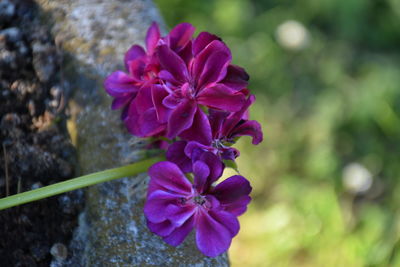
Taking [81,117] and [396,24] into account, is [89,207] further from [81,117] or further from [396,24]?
[396,24]

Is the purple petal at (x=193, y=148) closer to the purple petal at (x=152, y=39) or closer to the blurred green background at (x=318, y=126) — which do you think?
the purple petal at (x=152, y=39)

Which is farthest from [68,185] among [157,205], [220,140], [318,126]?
[318,126]

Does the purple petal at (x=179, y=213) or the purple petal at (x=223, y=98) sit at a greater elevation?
the purple petal at (x=223, y=98)

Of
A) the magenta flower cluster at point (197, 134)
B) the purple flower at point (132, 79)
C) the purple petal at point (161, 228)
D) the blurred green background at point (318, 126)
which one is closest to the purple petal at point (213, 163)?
the magenta flower cluster at point (197, 134)

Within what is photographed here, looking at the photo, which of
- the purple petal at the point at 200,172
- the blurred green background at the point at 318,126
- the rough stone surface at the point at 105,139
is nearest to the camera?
the purple petal at the point at 200,172

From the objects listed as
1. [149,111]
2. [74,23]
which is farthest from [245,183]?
[74,23]

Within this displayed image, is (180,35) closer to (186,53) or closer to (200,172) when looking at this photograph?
(186,53)
